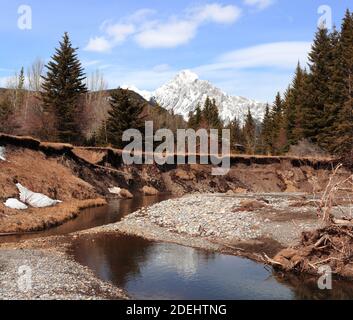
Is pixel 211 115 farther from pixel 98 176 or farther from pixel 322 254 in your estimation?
pixel 322 254

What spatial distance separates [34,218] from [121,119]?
32.3 meters

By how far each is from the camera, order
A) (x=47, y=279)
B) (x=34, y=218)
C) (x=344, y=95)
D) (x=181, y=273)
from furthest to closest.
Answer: (x=344, y=95), (x=34, y=218), (x=181, y=273), (x=47, y=279)

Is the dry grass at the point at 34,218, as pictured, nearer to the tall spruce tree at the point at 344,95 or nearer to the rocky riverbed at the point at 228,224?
the rocky riverbed at the point at 228,224

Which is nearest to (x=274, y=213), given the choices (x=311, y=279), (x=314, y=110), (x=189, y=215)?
(x=189, y=215)

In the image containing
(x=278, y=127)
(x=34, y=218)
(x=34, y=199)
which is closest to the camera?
(x=34, y=218)

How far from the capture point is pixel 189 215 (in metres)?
31.1

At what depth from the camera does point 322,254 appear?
63.3 ft

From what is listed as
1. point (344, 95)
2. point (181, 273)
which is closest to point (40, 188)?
point (181, 273)

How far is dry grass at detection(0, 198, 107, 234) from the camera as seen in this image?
27.8 m

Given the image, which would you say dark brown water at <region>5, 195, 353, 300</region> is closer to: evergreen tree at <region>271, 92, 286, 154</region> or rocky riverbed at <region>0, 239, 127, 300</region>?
rocky riverbed at <region>0, 239, 127, 300</region>

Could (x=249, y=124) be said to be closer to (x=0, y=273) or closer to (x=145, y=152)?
(x=145, y=152)

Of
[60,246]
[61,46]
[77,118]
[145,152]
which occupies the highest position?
[61,46]

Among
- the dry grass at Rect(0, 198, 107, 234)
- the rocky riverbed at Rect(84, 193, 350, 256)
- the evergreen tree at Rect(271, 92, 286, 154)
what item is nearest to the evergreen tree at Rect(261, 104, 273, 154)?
the evergreen tree at Rect(271, 92, 286, 154)
